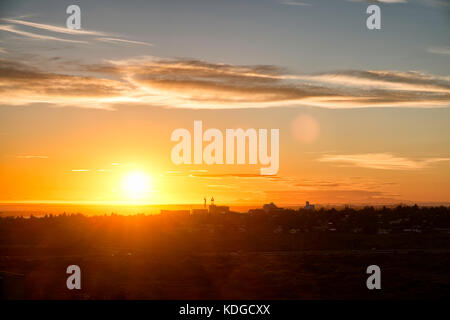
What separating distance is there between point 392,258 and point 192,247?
65.7 feet

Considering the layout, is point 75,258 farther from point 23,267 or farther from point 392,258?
point 392,258

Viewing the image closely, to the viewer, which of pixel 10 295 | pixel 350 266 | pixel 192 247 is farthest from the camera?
pixel 192 247

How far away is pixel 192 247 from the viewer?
5738 cm

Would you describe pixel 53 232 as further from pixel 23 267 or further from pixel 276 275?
pixel 276 275

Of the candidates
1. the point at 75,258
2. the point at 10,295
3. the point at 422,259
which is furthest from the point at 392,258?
the point at 10,295

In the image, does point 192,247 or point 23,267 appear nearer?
point 23,267

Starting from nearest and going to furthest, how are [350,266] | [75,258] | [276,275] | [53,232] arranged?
[276,275], [350,266], [75,258], [53,232]

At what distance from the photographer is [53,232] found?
70.0 metres

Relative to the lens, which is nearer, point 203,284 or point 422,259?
point 203,284

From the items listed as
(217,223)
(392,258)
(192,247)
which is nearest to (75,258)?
(192,247)
